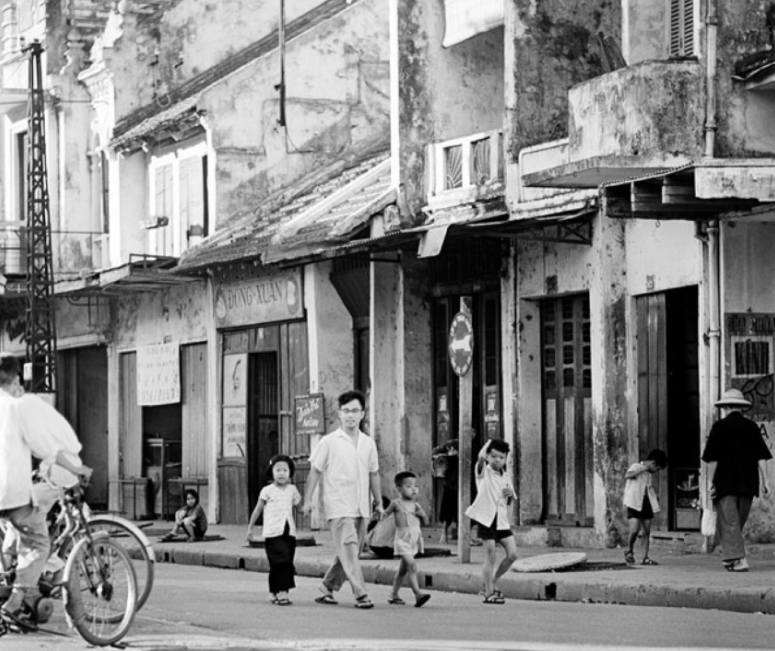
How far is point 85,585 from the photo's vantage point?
462 inches

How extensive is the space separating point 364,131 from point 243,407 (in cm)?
529

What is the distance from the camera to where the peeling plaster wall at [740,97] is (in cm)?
1966

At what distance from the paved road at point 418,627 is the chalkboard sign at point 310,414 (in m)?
11.9

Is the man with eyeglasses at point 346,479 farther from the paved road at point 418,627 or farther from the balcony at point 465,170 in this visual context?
the balcony at point 465,170

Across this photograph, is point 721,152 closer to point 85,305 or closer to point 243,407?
point 243,407

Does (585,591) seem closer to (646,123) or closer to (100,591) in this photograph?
(646,123)

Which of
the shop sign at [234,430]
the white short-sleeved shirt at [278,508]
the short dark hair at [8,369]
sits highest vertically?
the short dark hair at [8,369]

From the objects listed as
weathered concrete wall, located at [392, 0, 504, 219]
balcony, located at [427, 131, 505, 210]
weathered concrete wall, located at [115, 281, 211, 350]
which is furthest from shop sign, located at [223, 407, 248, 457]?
balcony, located at [427, 131, 505, 210]

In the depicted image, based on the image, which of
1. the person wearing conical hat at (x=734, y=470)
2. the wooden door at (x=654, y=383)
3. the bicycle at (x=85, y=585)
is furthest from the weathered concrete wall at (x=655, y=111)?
the bicycle at (x=85, y=585)

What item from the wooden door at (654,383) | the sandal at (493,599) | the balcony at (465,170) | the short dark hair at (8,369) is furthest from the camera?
the balcony at (465,170)

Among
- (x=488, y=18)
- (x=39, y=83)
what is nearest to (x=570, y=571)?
(x=488, y=18)

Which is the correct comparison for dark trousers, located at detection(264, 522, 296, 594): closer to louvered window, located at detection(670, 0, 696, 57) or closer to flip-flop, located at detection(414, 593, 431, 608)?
flip-flop, located at detection(414, 593, 431, 608)

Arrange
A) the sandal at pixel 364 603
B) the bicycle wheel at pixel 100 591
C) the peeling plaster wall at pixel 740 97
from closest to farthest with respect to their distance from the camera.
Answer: the bicycle wheel at pixel 100 591
the sandal at pixel 364 603
the peeling plaster wall at pixel 740 97

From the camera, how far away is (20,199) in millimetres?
40656
